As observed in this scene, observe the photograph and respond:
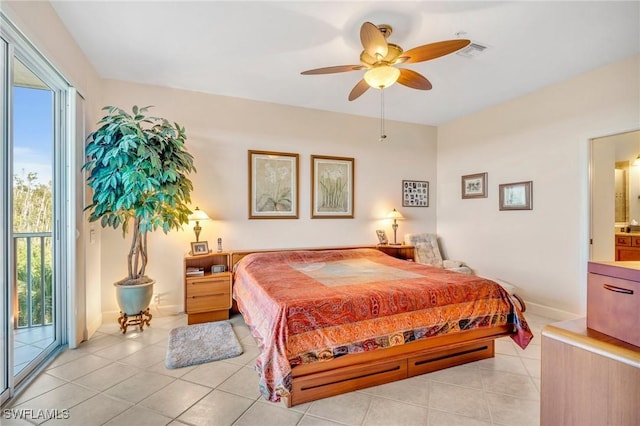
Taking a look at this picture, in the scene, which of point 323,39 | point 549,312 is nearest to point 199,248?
point 323,39

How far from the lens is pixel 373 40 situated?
6.72 ft

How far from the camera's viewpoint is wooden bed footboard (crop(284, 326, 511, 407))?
1.97 m

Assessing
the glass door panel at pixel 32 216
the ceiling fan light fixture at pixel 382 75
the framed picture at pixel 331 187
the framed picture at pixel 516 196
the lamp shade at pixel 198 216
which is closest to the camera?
the glass door panel at pixel 32 216

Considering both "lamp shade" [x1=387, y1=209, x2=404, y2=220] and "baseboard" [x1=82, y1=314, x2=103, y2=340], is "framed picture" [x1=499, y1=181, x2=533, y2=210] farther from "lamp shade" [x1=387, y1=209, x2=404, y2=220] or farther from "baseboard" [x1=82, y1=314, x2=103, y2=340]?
"baseboard" [x1=82, y1=314, x2=103, y2=340]

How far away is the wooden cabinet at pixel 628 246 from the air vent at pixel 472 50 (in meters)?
3.96

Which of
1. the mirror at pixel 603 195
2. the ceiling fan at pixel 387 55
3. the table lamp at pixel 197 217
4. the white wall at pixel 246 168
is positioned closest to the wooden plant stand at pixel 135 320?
the white wall at pixel 246 168

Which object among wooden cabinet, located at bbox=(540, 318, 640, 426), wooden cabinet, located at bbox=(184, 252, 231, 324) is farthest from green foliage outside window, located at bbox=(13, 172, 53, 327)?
wooden cabinet, located at bbox=(540, 318, 640, 426)

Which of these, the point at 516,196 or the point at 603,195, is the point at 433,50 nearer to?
the point at 516,196

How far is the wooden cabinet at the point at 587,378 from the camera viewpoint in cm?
82

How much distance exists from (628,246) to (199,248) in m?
6.13

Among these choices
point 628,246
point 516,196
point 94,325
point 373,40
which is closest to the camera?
point 373,40

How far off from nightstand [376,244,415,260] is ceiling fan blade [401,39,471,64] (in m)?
2.82

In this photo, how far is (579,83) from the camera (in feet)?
10.8

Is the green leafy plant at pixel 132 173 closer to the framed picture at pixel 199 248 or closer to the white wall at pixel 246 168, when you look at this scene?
the framed picture at pixel 199 248
